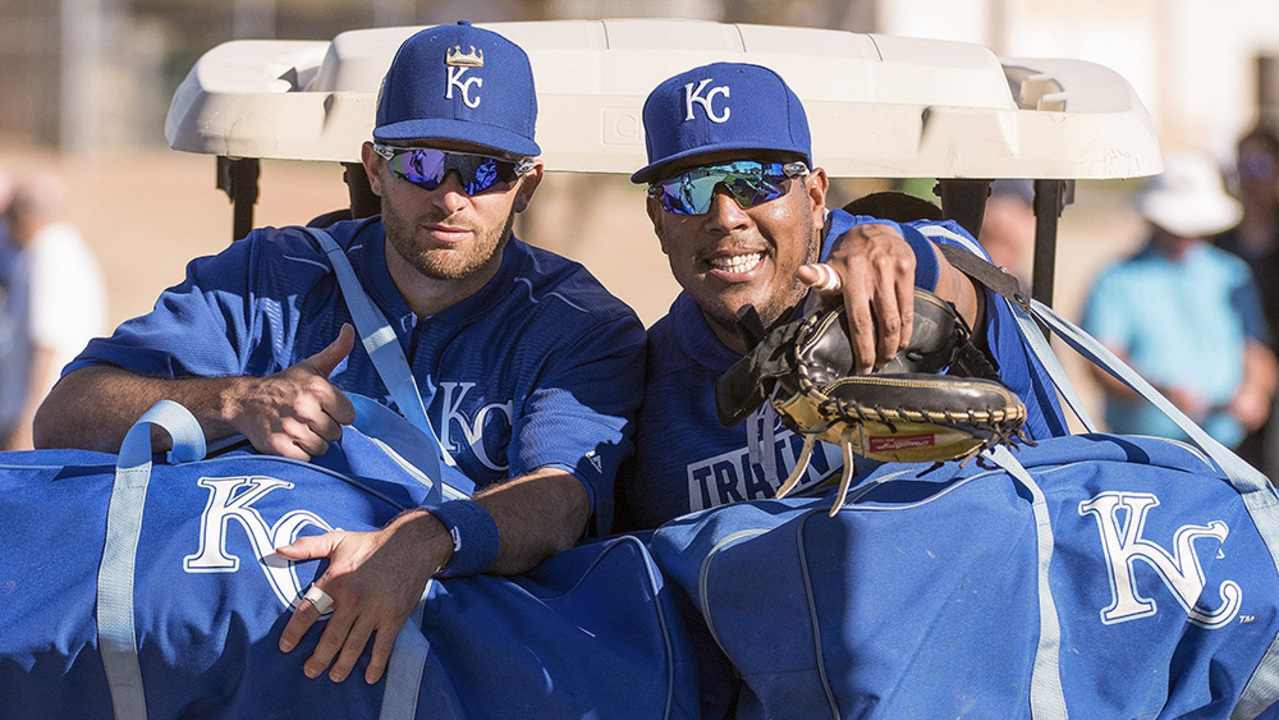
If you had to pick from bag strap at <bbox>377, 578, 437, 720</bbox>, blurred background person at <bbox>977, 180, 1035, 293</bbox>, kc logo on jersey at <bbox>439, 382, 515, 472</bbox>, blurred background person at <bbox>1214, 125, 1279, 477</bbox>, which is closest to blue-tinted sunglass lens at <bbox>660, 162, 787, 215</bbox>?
kc logo on jersey at <bbox>439, 382, 515, 472</bbox>

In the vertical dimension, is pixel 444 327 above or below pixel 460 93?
below

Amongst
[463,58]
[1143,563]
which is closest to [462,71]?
[463,58]

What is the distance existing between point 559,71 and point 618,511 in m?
0.93

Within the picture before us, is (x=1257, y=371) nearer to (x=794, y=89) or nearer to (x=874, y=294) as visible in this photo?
(x=794, y=89)

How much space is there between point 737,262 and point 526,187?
52cm

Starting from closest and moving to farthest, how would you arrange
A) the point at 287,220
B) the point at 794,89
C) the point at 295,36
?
the point at 794,89 → the point at 287,220 → the point at 295,36

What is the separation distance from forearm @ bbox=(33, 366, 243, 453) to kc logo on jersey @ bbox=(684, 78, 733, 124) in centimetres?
93

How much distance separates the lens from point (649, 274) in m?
15.7

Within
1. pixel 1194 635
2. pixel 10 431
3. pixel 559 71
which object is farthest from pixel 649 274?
pixel 1194 635

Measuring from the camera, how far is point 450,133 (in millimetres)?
2746

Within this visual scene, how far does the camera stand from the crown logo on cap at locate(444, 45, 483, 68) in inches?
111

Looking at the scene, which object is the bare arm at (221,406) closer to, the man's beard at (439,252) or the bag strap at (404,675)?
the man's beard at (439,252)

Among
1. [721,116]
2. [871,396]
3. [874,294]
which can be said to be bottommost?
[871,396]

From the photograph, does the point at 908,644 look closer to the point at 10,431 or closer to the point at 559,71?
the point at 559,71
